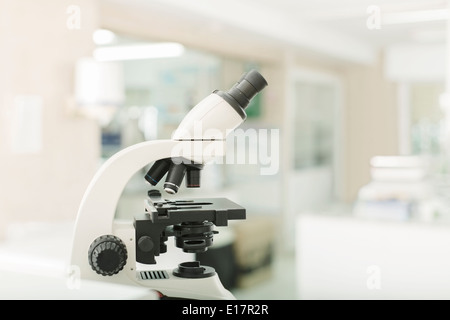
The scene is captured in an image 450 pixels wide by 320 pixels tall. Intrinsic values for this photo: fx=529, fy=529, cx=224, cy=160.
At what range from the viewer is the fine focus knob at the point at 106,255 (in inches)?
34.1

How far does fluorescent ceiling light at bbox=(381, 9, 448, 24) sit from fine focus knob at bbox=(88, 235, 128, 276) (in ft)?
11.8

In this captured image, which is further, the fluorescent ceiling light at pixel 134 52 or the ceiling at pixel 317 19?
the fluorescent ceiling light at pixel 134 52

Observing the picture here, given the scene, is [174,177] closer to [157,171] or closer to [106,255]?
[157,171]

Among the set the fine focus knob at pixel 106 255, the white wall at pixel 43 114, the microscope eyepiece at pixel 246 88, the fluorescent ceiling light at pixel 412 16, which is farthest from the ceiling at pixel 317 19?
the fine focus knob at pixel 106 255

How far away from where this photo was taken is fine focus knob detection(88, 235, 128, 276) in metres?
0.87

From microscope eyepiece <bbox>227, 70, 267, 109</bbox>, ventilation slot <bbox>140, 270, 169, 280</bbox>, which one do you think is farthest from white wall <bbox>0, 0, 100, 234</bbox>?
microscope eyepiece <bbox>227, 70, 267, 109</bbox>

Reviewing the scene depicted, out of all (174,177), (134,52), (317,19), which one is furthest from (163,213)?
(134,52)

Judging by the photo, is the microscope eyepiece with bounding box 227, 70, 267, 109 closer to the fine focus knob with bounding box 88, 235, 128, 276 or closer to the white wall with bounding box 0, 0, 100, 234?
the fine focus knob with bounding box 88, 235, 128, 276

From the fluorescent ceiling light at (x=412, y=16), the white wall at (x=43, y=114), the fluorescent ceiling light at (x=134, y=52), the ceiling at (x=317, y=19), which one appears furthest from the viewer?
the fluorescent ceiling light at (x=134, y=52)

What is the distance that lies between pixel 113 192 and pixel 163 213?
9cm

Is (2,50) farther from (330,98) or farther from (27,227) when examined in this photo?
(330,98)

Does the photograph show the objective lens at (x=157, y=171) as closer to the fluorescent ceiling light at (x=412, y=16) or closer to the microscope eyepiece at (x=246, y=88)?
the microscope eyepiece at (x=246, y=88)
